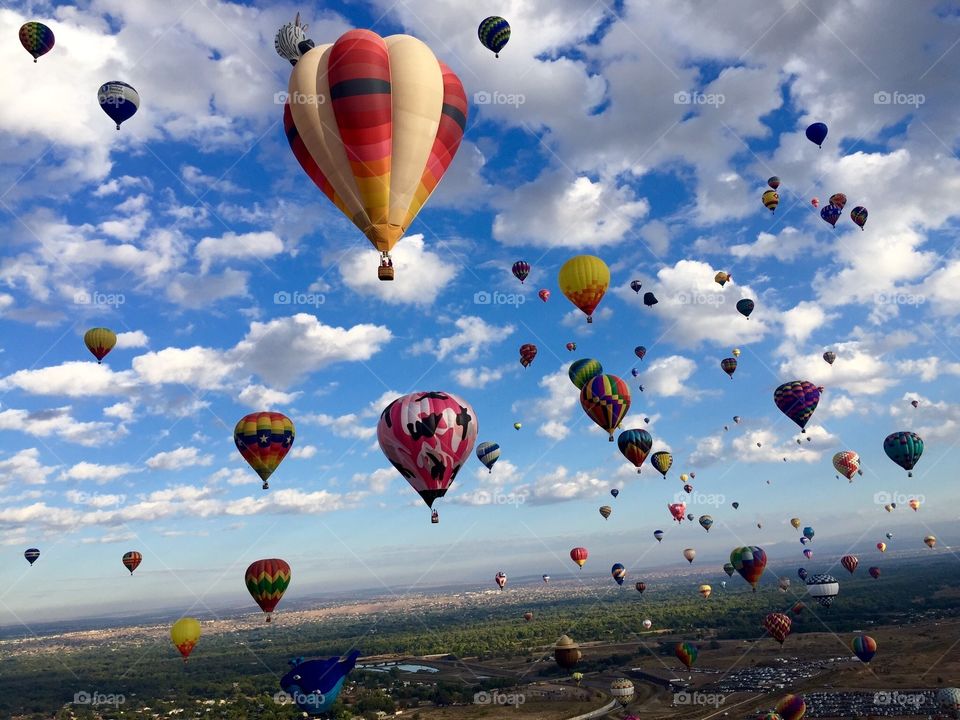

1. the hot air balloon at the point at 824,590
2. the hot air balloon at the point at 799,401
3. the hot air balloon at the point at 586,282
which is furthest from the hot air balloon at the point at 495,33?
the hot air balloon at the point at 824,590

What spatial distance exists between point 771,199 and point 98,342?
154 feet

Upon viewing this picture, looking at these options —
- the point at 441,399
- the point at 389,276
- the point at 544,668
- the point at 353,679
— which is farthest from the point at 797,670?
the point at 389,276

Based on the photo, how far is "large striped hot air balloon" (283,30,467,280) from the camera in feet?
73.5

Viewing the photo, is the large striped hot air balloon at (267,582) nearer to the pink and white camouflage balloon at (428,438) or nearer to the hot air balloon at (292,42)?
the pink and white camouflage balloon at (428,438)

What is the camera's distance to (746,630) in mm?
79125

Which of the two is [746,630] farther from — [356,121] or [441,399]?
[356,121]

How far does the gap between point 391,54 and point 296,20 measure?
16.7 ft

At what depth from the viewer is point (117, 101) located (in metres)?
33.7

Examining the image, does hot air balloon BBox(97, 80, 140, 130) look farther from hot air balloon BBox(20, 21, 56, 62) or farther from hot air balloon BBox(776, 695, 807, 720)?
hot air balloon BBox(776, 695, 807, 720)

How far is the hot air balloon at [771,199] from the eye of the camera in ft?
158

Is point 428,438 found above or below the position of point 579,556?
above

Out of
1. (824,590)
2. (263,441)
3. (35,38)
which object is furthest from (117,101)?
(824,590)

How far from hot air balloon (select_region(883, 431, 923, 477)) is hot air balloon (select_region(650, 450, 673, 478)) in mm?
14738

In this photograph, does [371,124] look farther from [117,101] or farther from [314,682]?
[314,682]
